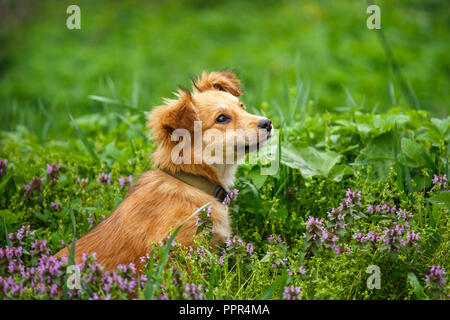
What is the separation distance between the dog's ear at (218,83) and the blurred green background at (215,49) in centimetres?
251

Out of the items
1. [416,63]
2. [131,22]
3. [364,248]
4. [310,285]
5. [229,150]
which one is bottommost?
[310,285]

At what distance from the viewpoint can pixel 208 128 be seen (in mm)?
3027

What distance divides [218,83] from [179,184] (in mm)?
859

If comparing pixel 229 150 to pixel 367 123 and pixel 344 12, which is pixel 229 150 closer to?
pixel 367 123

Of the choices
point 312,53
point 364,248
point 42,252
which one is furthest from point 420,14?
point 42,252

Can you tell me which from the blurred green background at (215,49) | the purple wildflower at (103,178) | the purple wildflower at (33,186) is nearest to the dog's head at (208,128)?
the purple wildflower at (103,178)

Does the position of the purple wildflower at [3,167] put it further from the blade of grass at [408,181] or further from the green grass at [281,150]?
the blade of grass at [408,181]

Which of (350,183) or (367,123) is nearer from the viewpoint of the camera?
(350,183)

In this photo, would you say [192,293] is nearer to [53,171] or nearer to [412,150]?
[53,171]

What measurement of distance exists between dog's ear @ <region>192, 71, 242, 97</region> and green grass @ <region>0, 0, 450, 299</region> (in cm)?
56

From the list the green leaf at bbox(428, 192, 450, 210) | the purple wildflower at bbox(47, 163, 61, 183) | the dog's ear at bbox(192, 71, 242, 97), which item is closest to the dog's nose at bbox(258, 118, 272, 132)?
the dog's ear at bbox(192, 71, 242, 97)

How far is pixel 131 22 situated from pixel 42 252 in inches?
307

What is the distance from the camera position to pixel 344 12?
920 cm

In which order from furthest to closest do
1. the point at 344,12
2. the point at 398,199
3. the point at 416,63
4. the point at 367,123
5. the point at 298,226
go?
the point at 344,12 < the point at 416,63 < the point at 367,123 < the point at 398,199 < the point at 298,226
